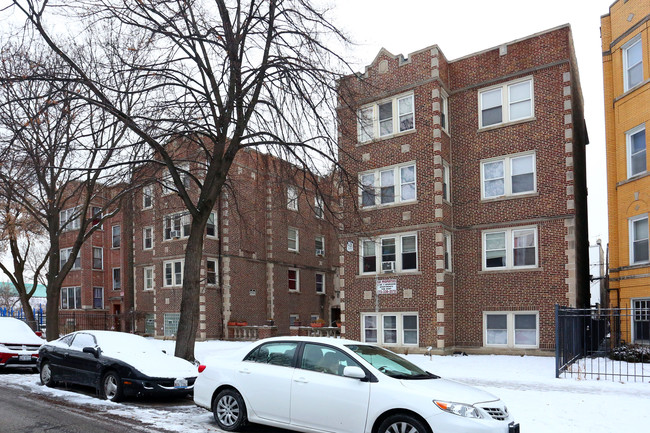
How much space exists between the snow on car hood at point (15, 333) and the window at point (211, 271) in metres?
12.1

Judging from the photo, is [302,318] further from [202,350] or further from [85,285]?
[85,285]

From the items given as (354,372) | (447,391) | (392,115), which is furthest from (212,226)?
(447,391)

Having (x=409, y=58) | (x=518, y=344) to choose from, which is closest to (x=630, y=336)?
(x=518, y=344)

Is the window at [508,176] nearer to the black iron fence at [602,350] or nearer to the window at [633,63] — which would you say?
the window at [633,63]

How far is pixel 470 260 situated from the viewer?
21.8m

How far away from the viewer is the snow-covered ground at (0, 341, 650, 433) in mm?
9000

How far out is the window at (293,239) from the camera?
111ft

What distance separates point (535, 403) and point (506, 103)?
1375cm

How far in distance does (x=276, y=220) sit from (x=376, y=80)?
11950 mm

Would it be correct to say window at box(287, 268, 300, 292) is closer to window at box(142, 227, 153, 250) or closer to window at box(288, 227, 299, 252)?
window at box(288, 227, 299, 252)

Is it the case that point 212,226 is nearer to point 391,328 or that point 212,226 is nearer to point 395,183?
point 395,183

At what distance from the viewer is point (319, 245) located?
3622cm

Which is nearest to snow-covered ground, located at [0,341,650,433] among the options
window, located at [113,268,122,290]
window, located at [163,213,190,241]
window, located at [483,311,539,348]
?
window, located at [483,311,539,348]

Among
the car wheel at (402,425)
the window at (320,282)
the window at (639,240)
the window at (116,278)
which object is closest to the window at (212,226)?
the window at (320,282)
